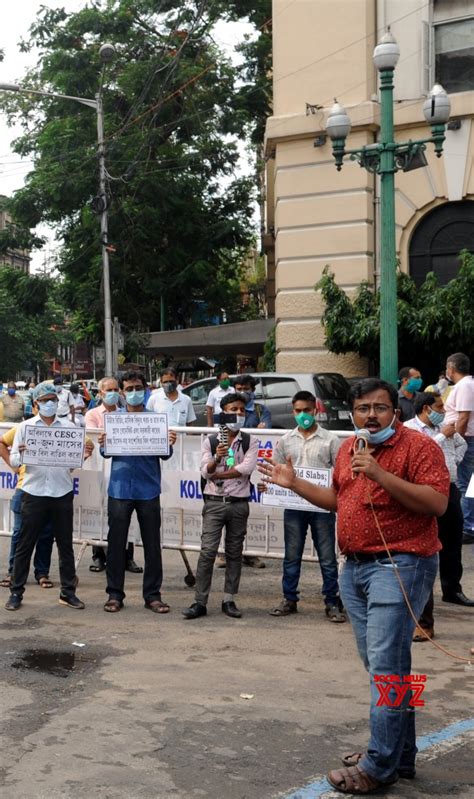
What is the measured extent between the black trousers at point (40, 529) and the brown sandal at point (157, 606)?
0.68 meters

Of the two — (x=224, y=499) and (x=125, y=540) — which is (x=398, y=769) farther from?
(x=125, y=540)

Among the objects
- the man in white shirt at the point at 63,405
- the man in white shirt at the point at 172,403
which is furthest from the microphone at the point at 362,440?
the man in white shirt at the point at 172,403

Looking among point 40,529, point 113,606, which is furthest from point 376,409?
point 40,529

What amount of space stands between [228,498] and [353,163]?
42.4 feet

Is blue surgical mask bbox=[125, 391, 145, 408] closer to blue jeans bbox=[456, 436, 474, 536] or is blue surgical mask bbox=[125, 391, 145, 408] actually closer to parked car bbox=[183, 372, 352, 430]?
blue jeans bbox=[456, 436, 474, 536]

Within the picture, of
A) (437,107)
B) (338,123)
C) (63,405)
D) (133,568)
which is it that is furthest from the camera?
(338,123)

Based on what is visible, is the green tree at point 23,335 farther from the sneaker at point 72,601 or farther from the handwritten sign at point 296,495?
the handwritten sign at point 296,495

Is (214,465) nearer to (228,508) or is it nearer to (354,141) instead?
(228,508)

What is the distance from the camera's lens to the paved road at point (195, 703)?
15.2 feet

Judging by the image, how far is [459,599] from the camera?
8.44 m

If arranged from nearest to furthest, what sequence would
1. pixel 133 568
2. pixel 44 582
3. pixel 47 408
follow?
1. pixel 47 408
2. pixel 44 582
3. pixel 133 568

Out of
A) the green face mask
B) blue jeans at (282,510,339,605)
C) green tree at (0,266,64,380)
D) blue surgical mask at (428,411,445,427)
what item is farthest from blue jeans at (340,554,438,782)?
green tree at (0,266,64,380)

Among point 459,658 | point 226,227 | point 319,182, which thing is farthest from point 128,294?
point 459,658

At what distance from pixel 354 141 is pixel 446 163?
6.22 ft
